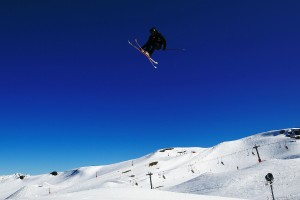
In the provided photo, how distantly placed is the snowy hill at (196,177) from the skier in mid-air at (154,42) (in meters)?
7.67

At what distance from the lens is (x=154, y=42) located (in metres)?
16.3

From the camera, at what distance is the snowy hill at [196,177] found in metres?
15.7

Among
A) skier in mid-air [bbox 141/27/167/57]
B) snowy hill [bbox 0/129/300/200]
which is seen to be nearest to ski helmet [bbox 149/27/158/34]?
skier in mid-air [bbox 141/27/167/57]

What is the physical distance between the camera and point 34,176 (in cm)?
10231

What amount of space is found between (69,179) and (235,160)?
4779 cm

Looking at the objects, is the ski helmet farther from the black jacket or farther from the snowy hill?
the snowy hill

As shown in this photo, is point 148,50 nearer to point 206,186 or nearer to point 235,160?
point 206,186

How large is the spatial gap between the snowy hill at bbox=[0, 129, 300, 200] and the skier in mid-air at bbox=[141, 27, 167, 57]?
7.67 m

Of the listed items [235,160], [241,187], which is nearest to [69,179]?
[235,160]

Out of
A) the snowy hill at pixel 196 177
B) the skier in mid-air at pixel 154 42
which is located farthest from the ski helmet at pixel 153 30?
the snowy hill at pixel 196 177

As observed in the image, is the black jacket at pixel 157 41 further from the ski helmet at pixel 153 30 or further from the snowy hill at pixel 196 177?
the snowy hill at pixel 196 177

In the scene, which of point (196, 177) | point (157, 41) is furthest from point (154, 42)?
point (196, 177)

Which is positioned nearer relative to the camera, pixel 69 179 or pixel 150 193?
pixel 150 193

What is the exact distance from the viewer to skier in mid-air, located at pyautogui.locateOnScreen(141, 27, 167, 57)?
52.1 ft
